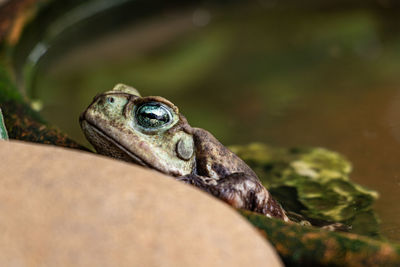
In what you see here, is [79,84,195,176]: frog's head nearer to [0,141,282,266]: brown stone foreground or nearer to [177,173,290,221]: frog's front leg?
[177,173,290,221]: frog's front leg

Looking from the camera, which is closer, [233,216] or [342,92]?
[233,216]

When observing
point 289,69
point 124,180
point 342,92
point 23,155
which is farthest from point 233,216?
point 289,69

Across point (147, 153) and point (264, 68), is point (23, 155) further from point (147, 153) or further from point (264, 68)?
point (264, 68)

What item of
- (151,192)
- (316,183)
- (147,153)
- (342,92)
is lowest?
(151,192)

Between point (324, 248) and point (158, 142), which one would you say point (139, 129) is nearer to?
point (158, 142)

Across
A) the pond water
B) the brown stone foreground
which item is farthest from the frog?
the pond water

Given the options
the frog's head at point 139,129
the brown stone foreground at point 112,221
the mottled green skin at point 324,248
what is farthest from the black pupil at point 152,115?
the mottled green skin at point 324,248
